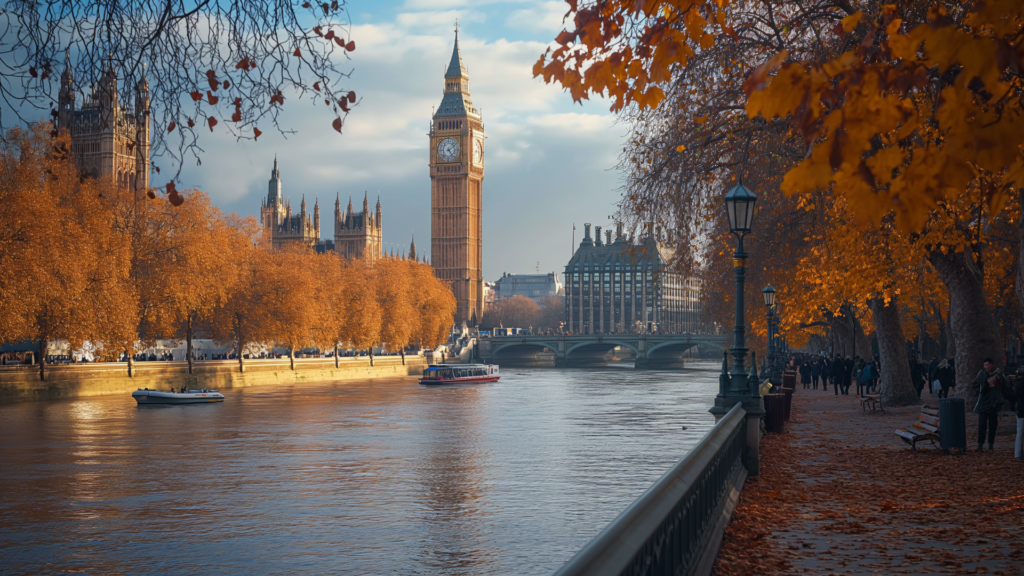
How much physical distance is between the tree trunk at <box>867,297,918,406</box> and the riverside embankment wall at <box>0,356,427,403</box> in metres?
39.0

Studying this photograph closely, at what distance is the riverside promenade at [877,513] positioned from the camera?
330 inches

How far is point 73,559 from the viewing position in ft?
53.8

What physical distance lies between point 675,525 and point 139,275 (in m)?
56.6

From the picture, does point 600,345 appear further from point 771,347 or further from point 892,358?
point 892,358

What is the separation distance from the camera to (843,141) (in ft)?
12.1

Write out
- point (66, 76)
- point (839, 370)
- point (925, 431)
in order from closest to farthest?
point (66, 76)
point (925, 431)
point (839, 370)

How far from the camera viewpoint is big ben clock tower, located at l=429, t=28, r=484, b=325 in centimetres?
18125

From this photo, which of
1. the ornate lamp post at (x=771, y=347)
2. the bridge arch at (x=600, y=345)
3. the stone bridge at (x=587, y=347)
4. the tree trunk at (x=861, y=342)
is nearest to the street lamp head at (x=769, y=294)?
the ornate lamp post at (x=771, y=347)

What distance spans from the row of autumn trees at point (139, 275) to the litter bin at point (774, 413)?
17.8 meters

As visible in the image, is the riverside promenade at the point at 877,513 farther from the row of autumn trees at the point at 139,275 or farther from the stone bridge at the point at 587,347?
the stone bridge at the point at 587,347

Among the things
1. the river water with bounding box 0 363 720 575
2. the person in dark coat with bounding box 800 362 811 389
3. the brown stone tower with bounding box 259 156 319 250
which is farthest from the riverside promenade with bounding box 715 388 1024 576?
the brown stone tower with bounding box 259 156 319 250

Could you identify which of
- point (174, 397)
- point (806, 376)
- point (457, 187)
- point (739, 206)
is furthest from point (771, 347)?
point (457, 187)

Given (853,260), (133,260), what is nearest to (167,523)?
(853,260)

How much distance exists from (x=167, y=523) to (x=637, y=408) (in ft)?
106
